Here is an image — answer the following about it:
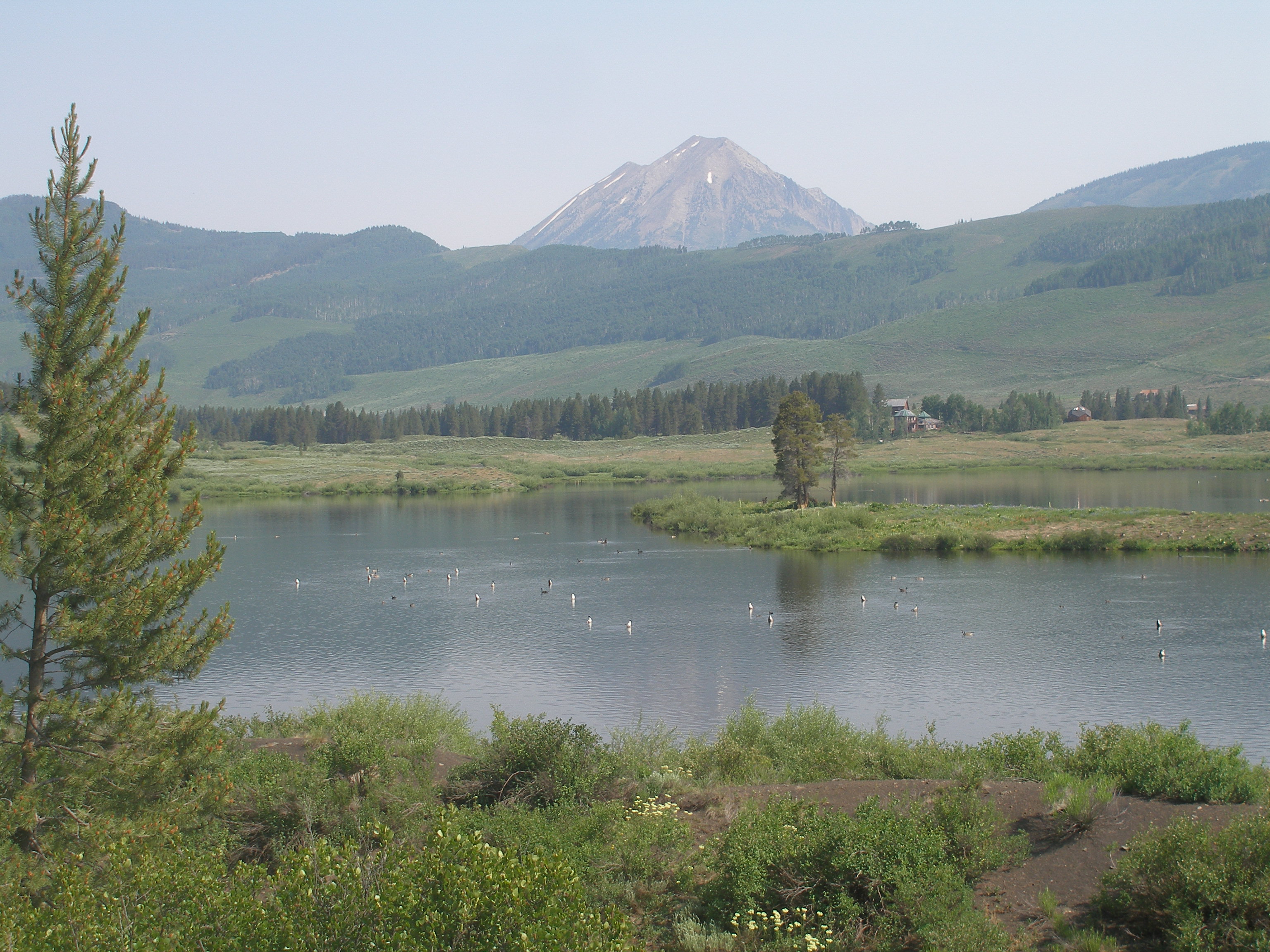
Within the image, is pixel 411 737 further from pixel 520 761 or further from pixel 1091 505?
pixel 1091 505

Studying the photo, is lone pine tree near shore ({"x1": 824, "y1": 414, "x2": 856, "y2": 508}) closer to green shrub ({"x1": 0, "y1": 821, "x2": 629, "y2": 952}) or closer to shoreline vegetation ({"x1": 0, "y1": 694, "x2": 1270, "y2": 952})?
shoreline vegetation ({"x1": 0, "y1": 694, "x2": 1270, "y2": 952})

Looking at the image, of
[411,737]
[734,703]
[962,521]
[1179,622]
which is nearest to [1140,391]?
[962,521]

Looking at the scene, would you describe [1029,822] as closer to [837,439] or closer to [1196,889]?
[1196,889]

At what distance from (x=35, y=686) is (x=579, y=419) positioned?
15351 centimetres

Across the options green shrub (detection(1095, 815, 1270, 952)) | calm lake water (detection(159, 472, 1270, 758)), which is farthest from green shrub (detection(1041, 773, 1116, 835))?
calm lake water (detection(159, 472, 1270, 758))

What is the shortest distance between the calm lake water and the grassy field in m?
47.6

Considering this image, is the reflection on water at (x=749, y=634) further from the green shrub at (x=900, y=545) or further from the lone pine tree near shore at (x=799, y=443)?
the lone pine tree near shore at (x=799, y=443)

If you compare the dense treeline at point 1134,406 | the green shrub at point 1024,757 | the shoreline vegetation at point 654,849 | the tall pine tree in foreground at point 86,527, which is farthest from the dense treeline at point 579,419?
the tall pine tree in foreground at point 86,527

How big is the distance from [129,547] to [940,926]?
11.1 meters

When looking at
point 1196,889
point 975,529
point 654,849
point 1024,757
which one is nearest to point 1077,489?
point 975,529

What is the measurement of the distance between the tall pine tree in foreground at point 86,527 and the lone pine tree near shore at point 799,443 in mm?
57452

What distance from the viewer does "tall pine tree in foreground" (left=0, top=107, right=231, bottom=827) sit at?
14.0 metres

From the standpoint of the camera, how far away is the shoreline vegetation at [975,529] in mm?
53781

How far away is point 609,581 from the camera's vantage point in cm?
5084
